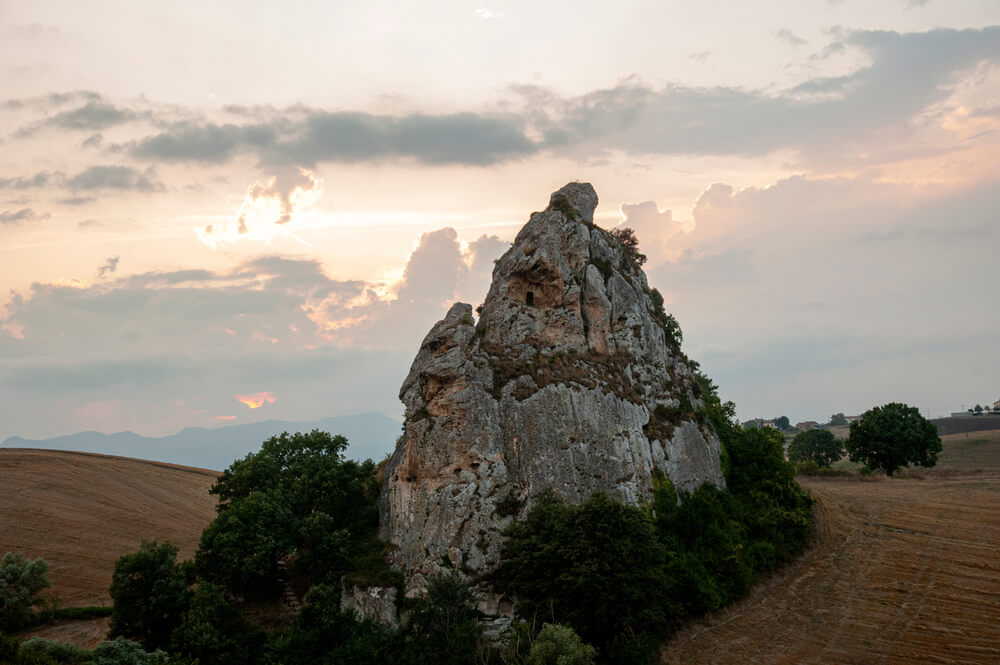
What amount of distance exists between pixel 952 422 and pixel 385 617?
206m

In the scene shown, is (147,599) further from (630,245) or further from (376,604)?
(630,245)

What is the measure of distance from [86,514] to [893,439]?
293 feet

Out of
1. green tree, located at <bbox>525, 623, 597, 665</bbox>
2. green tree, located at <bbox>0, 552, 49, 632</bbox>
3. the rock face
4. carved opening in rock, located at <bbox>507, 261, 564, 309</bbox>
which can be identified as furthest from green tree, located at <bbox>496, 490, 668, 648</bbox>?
green tree, located at <bbox>0, 552, 49, 632</bbox>

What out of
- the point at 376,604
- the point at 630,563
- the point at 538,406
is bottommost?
the point at 376,604

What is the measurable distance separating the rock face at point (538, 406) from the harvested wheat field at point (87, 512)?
3004 centimetres

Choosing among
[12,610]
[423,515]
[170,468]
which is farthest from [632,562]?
[170,468]

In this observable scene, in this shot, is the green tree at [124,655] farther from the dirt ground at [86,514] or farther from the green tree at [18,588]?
the green tree at [18,588]

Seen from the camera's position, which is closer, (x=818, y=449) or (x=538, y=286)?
(x=538, y=286)

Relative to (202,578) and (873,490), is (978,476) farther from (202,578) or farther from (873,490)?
(202,578)

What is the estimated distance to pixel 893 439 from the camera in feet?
249

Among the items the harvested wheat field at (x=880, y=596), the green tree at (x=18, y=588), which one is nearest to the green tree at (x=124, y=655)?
the green tree at (x=18, y=588)

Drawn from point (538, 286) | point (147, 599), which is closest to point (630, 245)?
point (538, 286)

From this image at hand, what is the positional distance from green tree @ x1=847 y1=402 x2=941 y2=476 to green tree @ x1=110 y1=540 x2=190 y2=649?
75308mm

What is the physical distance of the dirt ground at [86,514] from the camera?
4981cm
